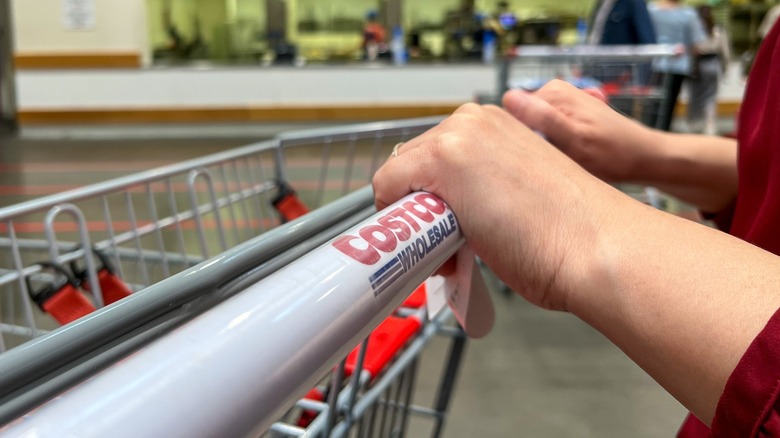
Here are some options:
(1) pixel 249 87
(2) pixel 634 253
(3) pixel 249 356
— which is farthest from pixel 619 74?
(1) pixel 249 87

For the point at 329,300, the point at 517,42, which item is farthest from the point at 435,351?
the point at 517,42

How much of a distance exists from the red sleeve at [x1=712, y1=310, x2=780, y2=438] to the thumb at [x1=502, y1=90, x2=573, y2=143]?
476mm

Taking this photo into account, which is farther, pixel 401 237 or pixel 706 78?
pixel 706 78

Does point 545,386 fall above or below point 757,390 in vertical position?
below

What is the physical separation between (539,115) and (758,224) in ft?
0.95

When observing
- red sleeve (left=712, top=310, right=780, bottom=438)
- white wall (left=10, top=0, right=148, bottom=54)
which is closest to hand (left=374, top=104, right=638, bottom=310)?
red sleeve (left=712, top=310, right=780, bottom=438)

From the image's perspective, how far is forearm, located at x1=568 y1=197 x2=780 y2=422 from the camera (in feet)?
1.14

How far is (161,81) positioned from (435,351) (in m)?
6.16

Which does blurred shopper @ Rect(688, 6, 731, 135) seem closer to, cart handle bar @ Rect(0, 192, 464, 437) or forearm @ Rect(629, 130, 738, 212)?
forearm @ Rect(629, 130, 738, 212)

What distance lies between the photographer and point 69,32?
7.08 m

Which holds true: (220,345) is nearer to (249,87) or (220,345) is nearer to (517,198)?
(517,198)

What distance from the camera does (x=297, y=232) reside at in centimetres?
45

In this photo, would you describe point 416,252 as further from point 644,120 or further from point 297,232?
point 644,120

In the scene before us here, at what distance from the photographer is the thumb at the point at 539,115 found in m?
0.77
